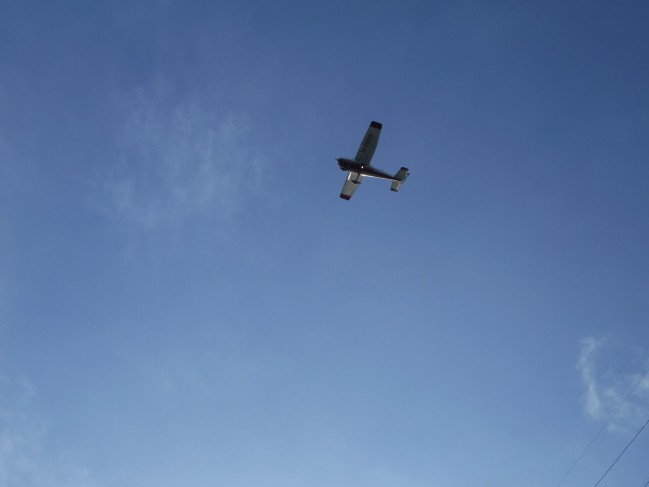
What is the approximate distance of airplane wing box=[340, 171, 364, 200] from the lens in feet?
166

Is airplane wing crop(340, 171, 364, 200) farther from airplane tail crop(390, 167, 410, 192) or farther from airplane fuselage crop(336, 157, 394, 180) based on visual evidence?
airplane tail crop(390, 167, 410, 192)

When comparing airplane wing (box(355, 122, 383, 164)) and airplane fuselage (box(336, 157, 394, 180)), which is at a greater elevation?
airplane wing (box(355, 122, 383, 164))

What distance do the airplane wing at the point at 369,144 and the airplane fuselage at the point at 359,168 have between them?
542 mm

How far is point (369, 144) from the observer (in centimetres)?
4753

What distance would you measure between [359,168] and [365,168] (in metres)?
0.67

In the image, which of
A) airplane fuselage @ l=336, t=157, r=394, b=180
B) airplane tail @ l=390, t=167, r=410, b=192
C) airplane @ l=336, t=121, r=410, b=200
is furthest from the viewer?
airplane tail @ l=390, t=167, r=410, b=192

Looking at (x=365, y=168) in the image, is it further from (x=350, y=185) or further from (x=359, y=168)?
(x=350, y=185)

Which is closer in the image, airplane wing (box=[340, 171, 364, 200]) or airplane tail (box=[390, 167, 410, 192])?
airplane wing (box=[340, 171, 364, 200])

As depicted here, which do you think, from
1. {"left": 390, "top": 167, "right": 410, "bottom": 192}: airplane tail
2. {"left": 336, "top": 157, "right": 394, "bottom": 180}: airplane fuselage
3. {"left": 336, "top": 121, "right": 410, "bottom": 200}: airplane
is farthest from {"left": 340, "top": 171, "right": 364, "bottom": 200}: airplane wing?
{"left": 390, "top": 167, "right": 410, "bottom": 192}: airplane tail

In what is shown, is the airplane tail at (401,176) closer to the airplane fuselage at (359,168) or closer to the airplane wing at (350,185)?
the airplane fuselage at (359,168)

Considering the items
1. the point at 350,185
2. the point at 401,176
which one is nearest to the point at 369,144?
the point at 350,185

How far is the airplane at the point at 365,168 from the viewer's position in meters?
47.2

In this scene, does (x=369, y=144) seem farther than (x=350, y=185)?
No

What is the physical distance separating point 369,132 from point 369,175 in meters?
5.02
